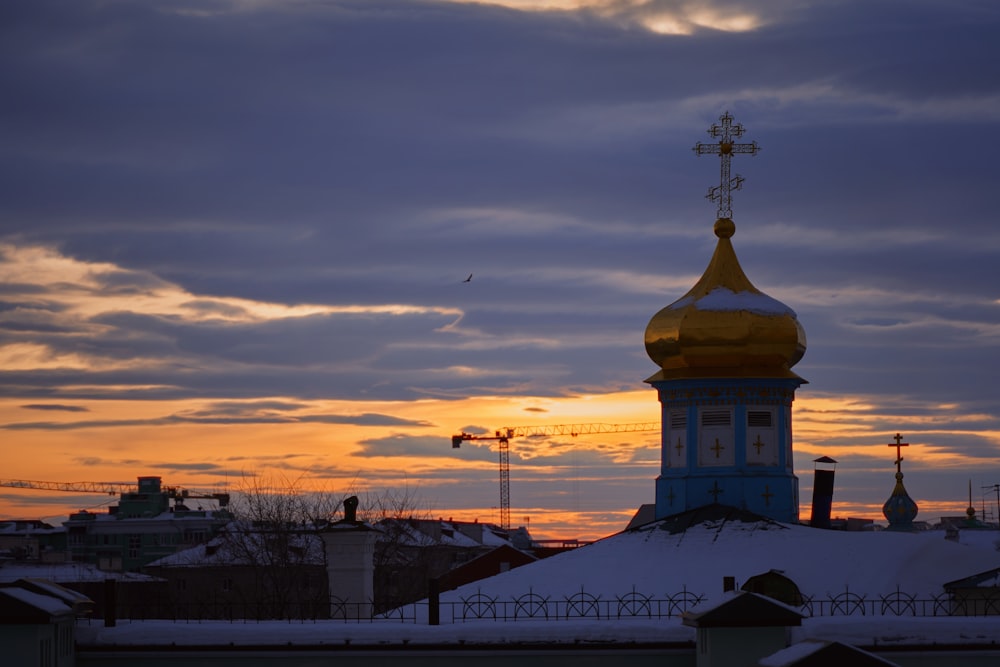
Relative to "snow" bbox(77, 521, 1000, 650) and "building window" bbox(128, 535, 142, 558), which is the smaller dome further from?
"building window" bbox(128, 535, 142, 558)

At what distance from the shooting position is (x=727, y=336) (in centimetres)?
2816

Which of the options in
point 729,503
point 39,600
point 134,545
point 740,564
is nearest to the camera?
point 39,600

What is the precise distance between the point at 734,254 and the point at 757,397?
8.92 ft

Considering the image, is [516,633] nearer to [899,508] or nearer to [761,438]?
[761,438]

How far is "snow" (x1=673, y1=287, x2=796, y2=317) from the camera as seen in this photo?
28.4m

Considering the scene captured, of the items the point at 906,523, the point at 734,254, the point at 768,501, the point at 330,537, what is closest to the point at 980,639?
the point at 330,537

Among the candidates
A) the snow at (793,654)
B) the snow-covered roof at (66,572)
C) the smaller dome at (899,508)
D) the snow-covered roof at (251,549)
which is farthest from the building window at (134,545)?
the snow at (793,654)

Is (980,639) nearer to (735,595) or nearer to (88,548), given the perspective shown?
(735,595)

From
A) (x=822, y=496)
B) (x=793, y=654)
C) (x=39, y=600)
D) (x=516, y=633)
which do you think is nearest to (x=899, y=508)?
(x=822, y=496)

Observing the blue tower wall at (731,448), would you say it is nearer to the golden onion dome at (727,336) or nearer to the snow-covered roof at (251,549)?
the golden onion dome at (727,336)

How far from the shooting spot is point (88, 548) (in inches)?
3723

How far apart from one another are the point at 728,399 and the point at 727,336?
1071 millimetres

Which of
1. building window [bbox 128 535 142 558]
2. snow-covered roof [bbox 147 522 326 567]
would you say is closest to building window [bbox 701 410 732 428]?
snow-covered roof [bbox 147 522 326 567]

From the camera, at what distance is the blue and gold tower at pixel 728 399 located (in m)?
27.8
